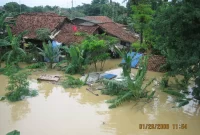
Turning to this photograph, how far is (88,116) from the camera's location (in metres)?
8.65

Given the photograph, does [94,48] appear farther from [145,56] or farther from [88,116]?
[88,116]

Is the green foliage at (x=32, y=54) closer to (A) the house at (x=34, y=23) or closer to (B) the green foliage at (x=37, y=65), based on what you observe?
(B) the green foliage at (x=37, y=65)

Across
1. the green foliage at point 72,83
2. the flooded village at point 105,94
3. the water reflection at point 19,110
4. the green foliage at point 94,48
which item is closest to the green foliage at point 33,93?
the flooded village at point 105,94

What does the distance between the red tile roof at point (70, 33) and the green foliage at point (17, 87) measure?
6971mm

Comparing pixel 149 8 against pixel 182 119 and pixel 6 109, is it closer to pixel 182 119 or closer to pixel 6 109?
pixel 182 119

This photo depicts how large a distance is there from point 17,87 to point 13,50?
5.04 metres

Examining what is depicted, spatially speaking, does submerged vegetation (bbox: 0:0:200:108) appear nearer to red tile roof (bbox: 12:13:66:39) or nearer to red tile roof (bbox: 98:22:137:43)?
red tile roof (bbox: 12:13:66:39)

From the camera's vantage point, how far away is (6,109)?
9172 millimetres

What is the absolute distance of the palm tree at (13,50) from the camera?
46.3 ft

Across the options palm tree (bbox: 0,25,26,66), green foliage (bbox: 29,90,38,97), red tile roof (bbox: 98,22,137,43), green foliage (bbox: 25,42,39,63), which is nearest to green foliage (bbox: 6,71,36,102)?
green foliage (bbox: 29,90,38,97)

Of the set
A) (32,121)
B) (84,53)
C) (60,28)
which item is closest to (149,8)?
(84,53)
